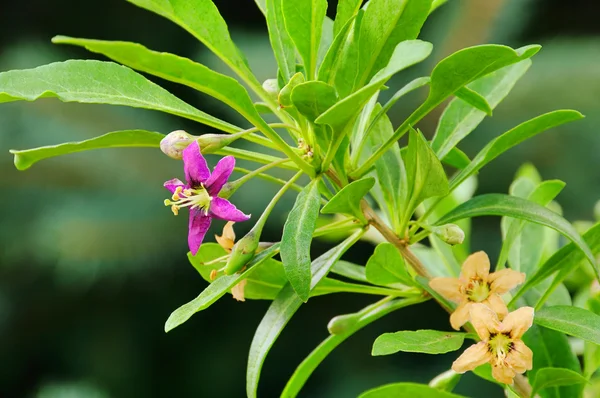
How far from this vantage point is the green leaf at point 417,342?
1.68 ft

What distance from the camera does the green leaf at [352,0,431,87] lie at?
0.54 meters

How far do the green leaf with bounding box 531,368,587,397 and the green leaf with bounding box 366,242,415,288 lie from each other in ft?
0.44

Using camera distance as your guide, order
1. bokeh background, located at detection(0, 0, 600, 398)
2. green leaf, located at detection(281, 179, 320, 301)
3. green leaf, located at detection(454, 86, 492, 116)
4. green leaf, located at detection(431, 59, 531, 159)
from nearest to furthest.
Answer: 1. green leaf, located at detection(281, 179, 320, 301)
2. green leaf, located at detection(454, 86, 492, 116)
3. green leaf, located at detection(431, 59, 531, 159)
4. bokeh background, located at detection(0, 0, 600, 398)

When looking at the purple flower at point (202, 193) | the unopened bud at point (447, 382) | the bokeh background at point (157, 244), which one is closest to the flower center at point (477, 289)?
the unopened bud at point (447, 382)

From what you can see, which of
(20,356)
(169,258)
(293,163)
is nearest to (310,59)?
(293,163)

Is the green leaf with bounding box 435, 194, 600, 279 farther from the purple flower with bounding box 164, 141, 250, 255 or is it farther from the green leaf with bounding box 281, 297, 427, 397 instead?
the purple flower with bounding box 164, 141, 250, 255

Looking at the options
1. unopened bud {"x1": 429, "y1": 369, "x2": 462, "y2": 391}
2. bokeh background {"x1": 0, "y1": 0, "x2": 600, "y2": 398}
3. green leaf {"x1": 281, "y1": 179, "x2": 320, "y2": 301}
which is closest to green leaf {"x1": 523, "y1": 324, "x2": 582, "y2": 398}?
unopened bud {"x1": 429, "y1": 369, "x2": 462, "y2": 391}

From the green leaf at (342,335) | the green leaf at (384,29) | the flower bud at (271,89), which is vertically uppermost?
the flower bud at (271,89)

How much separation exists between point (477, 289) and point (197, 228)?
0.25m

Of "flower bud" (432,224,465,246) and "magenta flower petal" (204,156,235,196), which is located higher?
"magenta flower petal" (204,156,235,196)

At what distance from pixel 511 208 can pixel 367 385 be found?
4.69 ft

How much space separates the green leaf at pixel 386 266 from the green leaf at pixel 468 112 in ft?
0.44

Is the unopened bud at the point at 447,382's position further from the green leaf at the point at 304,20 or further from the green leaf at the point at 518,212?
the green leaf at the point at 304,20

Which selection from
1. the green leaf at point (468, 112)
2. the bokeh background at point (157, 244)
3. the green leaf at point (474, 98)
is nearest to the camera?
the green leaf at point (474, 98)
